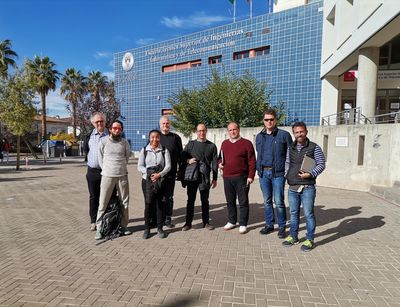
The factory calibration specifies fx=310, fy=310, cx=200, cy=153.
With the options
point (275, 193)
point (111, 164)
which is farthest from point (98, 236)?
point (275, 193)

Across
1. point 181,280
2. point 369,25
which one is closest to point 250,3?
point 369,25

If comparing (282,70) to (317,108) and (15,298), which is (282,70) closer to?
(317,108)

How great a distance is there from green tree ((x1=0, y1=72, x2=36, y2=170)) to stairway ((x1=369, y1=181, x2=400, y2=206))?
51.9 ft

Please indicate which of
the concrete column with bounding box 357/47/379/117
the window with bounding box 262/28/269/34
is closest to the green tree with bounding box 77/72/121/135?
the window with bounding box 262/28/269/34

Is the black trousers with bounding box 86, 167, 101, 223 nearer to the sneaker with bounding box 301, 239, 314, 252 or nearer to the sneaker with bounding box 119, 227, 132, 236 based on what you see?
the sneaker with bounding box 119, 227, 132, 236

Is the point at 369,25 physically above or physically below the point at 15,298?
above

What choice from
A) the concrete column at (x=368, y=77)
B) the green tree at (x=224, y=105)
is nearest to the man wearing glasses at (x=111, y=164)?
the green tree at (x=224, y=105)

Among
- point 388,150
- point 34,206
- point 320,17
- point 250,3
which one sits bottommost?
point 34,206

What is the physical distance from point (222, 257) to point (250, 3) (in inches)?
983

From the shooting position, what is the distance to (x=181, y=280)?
360 cm

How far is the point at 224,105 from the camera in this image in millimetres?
15750

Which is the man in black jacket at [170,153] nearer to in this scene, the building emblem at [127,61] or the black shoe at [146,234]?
the black shoe at [146,234]

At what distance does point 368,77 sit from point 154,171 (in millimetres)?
11498

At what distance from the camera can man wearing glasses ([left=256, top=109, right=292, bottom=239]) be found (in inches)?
196
